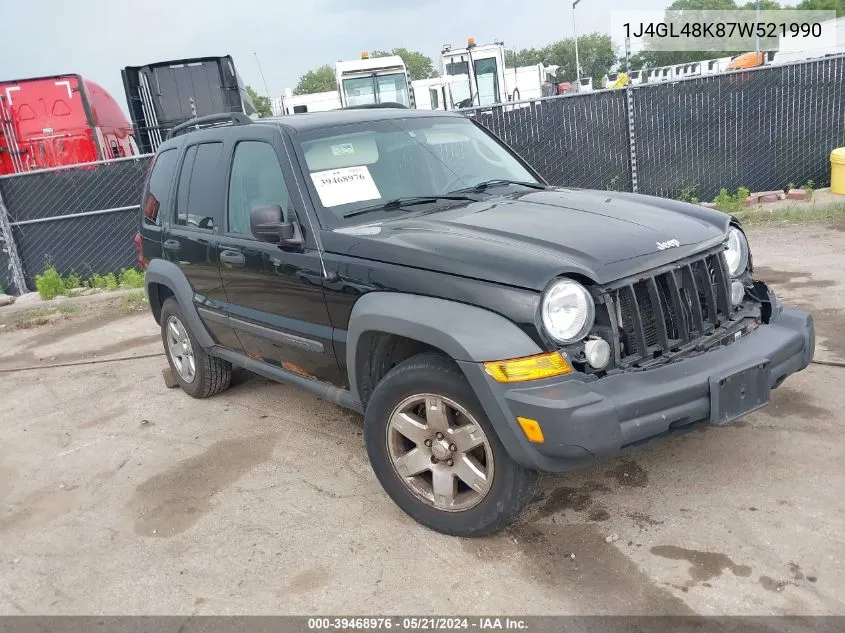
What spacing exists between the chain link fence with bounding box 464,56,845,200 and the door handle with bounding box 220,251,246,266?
6975mm

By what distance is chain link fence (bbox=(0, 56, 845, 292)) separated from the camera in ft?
34.1

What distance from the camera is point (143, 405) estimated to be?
5.41 meters

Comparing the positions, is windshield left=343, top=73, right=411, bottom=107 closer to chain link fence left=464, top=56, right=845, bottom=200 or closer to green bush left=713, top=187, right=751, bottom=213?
chain link fence left=464, top=56, right=845, bottom=200

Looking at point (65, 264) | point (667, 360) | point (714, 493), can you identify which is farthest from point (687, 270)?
point (65, 264)

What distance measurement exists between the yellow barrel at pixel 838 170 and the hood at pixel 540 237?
8.12 metres

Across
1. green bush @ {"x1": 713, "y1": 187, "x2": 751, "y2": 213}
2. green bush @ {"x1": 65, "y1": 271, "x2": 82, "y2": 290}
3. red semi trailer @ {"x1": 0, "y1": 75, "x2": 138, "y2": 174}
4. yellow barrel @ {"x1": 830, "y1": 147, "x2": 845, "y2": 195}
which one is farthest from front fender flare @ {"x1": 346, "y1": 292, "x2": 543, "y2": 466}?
red semi trailer @ {"x1": 0, "y1": 75, "x2": 138, "y2": 174}

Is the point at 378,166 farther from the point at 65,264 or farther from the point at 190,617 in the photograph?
the point at 65,264

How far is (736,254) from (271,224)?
7.57 ft

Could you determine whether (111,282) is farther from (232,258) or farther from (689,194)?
(689,194)

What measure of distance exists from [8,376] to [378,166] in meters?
4.83

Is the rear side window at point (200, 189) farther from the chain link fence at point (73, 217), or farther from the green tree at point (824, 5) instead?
the green tree at point (824, 5)

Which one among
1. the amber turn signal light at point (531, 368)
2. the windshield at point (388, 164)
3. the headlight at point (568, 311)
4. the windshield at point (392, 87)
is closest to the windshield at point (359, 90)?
the windshield at point (392, 87)

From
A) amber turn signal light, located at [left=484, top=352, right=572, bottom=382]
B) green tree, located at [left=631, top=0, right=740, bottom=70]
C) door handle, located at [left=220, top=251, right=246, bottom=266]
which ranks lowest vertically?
amber turn signal light, located at [left=484, top=352, right=572, bottom=382]

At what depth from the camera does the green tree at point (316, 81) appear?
71938 mm
